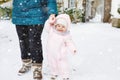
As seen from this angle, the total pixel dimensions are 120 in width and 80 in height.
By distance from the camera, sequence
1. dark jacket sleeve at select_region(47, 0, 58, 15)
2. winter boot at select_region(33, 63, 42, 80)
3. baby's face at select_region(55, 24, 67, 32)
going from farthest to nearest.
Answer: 1. winter boot at select_region(33, 63, 42, 80)
2. dark jacket sleeve at select_region(47, 0, 58, 15)
3. baby's face at select_region(55, 24, 67, 32)

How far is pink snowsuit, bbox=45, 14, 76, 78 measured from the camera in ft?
17.5

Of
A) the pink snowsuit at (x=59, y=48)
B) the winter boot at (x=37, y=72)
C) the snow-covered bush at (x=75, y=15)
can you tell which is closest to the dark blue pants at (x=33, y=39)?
the winter boot at (x=37, y=72)

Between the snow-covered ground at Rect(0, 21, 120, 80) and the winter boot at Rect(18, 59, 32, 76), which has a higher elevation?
the winter boot at Rect(18, 59, 32, 76)

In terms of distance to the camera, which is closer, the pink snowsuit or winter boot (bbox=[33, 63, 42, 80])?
the pink snowsuit

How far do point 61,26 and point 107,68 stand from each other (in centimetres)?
166

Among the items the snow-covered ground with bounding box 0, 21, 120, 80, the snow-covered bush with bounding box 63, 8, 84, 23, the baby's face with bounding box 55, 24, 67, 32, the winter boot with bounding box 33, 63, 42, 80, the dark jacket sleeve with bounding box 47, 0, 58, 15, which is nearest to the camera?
the baby's face with bounding box 55, 24, 67, 32

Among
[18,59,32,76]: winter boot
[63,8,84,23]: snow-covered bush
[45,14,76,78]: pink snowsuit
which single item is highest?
[45,14,76,78]: pink snowsuit

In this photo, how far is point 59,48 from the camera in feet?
17.5

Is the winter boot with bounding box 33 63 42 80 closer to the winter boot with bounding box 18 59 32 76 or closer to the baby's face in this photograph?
the winter boot with bounding box 18 59 32 76

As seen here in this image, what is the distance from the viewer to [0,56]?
7684 millimetres

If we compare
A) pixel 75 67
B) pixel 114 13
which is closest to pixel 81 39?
pixel 75 67

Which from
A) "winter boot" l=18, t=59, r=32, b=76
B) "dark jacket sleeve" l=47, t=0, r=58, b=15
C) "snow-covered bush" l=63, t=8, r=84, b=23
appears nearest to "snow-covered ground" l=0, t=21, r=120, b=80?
"winter boot" l=18, t=59, r=32, b=76

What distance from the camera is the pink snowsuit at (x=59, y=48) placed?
5.33 m

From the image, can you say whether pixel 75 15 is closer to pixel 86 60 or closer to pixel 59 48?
pixel 86 60
